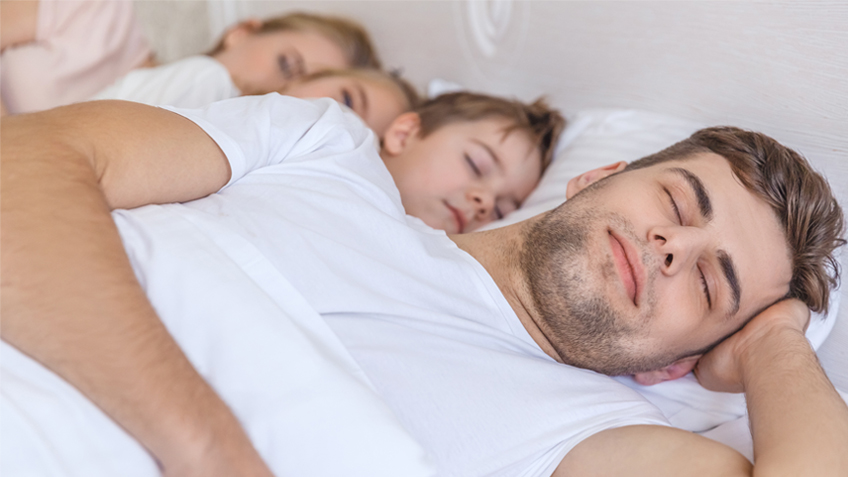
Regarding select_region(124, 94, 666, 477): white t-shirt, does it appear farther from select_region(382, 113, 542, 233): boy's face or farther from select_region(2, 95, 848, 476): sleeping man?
select_region(382, 113, 542, 233): boy's face

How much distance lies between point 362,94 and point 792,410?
128cm

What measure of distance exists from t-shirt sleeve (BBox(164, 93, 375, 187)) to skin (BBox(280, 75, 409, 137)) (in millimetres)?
556

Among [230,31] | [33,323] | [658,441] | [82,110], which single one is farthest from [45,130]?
[230,31]

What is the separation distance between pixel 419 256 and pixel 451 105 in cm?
77

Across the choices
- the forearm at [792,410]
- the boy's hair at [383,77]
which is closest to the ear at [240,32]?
the boy's hair at [383,77]

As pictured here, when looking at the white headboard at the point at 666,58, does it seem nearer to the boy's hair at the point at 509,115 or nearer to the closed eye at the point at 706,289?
the boy's hair at the point at 509,115

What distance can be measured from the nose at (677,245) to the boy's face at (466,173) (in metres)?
0.58

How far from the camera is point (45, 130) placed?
757mm

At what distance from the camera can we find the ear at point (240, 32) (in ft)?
6.54

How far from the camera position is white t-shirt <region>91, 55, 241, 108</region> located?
1.58 m

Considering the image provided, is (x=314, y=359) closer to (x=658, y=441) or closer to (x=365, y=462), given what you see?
(x=365, y=462)

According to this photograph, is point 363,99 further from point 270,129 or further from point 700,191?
point 700,191

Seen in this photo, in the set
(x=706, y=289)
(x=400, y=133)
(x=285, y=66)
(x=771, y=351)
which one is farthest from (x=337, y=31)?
(x=771, y=351)

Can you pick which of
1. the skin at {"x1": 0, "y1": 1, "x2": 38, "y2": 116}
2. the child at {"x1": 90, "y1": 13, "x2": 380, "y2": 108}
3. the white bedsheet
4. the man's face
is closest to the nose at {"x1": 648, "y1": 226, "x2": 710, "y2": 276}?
the man's face
